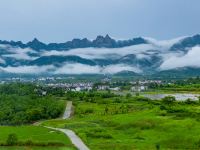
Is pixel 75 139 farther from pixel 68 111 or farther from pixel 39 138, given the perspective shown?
pixel 68 111

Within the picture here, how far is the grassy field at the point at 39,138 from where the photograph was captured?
7296cm

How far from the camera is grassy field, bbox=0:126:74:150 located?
7296 centimetres

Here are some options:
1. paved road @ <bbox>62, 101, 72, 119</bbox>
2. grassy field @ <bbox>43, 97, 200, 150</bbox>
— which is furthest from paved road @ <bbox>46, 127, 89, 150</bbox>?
paved road @ <bbox>62, 101, 72, 119</bbox>

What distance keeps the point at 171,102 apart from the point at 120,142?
→ 245ft

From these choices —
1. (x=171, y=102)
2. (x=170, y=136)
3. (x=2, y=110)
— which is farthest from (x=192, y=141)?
(x=171, y=102)

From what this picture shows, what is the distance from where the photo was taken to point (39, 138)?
81.5 metres

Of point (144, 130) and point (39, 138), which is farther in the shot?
point (144, 130)

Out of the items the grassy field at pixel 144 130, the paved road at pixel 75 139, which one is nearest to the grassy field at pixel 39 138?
the paved road at pixel 75 139

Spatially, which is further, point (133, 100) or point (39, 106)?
point (133, 100)

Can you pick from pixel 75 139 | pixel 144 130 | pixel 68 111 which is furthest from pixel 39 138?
pixel 68 111

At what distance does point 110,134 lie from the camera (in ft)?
282

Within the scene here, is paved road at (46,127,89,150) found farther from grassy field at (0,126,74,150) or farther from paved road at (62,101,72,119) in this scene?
paved road at (62,101,72,119)

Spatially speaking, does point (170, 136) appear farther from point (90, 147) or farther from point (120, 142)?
point (90, 147)

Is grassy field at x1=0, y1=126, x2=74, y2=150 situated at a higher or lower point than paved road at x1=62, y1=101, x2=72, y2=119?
lower
